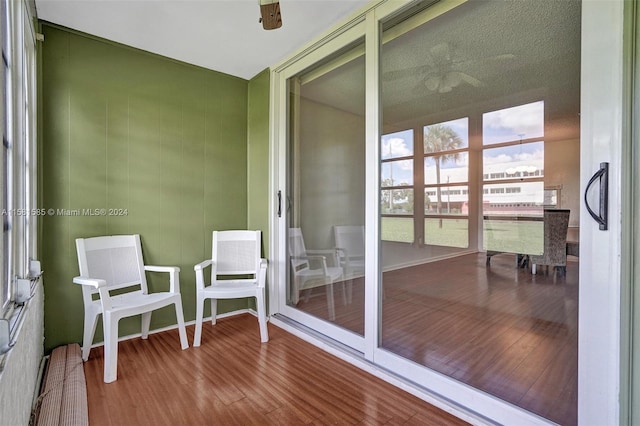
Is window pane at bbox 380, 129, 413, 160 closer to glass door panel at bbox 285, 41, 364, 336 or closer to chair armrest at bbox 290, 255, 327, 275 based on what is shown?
glass door panel at bbox 285, 41, 364, 336

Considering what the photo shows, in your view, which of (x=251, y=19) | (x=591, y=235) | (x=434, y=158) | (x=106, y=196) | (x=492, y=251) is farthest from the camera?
(x=106, y=196)

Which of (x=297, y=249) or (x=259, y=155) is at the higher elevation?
(x=259, y=155)

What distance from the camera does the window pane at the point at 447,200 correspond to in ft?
5.73

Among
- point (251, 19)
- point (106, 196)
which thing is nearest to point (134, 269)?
point (106, 196)

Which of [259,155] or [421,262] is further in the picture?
[259,155]

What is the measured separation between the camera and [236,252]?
3.05m

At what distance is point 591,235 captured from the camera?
1.24m

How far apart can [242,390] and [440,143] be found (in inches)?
76.6

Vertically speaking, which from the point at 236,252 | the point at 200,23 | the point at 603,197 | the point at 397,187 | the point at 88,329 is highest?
the point at 200,23

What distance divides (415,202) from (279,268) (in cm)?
155

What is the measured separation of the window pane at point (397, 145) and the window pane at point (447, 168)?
0.15 meters

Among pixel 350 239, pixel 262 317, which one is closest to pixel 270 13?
pixel 350 239

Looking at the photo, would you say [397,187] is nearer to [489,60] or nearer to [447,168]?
[447,168]

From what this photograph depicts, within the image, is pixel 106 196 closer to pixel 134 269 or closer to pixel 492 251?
pixel 134 269
